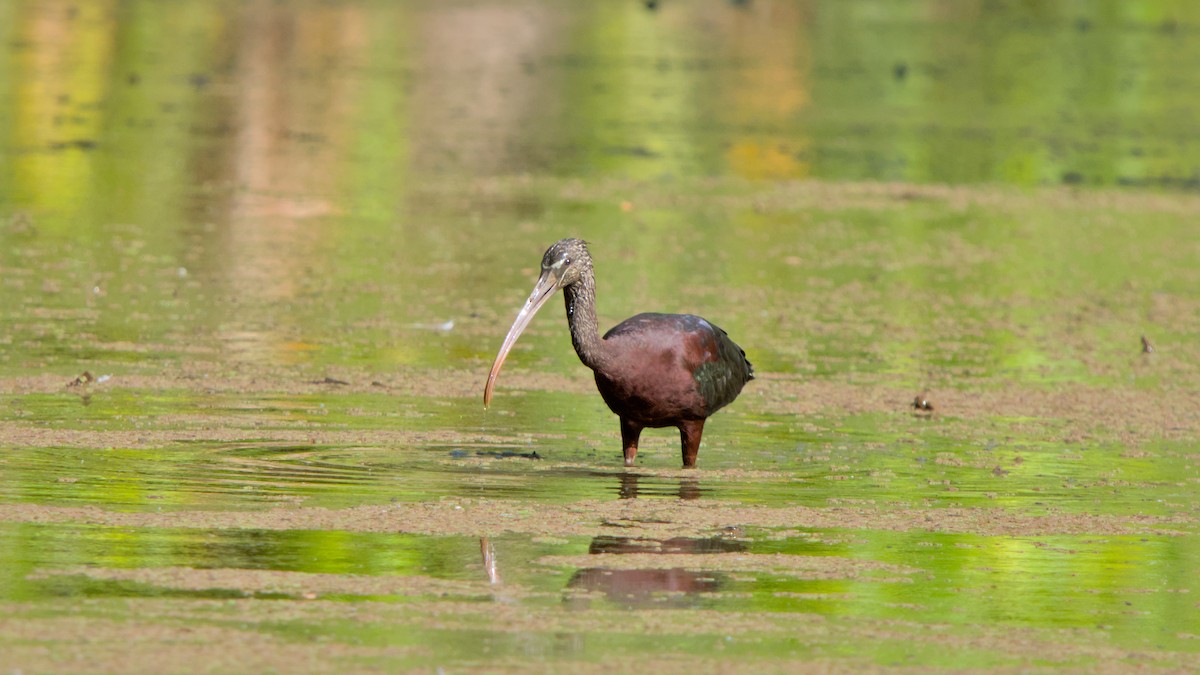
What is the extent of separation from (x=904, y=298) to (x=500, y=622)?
8.74 meters

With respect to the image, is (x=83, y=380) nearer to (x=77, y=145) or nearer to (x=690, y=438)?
(x=690, y=438)

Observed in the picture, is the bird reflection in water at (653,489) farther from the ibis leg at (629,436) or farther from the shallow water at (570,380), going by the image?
the ibis leg at (629,436)

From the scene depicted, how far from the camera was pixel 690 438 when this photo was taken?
9.75 meters

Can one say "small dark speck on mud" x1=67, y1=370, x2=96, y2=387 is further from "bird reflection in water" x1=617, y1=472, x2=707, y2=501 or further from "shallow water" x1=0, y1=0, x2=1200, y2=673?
"bird reflection in water" x1=617, y1=472, x2=707, y2=501

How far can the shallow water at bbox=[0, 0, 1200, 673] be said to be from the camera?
692cm

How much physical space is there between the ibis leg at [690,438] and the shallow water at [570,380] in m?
0.11

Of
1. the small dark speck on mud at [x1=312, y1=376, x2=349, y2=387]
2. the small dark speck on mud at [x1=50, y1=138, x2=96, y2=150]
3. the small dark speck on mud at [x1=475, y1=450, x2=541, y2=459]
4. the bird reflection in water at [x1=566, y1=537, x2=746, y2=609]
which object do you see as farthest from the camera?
the small dark speck on mud at [x1=50, y1=138, x2=96, y2=150]

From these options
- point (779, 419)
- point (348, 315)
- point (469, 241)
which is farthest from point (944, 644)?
point (469, 241)

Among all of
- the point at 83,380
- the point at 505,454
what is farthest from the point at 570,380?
the point at 83,380

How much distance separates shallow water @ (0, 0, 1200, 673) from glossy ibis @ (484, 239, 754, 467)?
26 cm

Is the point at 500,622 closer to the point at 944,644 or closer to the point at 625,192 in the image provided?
the point at 944,644

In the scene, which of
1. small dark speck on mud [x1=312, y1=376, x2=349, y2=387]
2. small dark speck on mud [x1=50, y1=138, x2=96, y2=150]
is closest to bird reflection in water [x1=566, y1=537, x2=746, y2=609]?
small dark speck on mud [x1=312, y1=376, x2=349, y2=387]

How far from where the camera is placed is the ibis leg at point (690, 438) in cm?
974

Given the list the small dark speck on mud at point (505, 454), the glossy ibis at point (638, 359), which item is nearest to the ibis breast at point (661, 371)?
the glossy ibis at point (638, 359)
